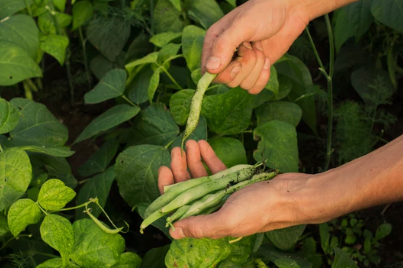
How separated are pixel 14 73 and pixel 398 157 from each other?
6.34 feet

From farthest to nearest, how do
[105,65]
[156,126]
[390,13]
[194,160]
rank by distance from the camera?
[105,65], [390,13], [156,126], [194,160]

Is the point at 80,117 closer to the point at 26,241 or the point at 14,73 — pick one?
the point at 14,73

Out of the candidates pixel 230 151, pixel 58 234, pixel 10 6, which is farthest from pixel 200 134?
pixel 10 6

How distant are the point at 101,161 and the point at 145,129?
0.30 m

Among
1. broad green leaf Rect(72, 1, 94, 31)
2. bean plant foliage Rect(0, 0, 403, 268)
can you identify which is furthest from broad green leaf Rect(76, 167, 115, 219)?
broad green leaf Rect(72, 1, 94, 31)

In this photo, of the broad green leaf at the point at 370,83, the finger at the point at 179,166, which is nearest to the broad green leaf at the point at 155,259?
the finger at the point at 179,166

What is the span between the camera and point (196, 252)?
6.36ft

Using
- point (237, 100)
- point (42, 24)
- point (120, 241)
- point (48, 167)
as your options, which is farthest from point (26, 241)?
point (42, 24)

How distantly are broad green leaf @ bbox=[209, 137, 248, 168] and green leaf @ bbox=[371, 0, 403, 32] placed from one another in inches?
43.6

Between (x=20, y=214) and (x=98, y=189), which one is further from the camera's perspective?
(x=98, y=189)

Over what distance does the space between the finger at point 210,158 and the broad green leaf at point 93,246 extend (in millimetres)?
513

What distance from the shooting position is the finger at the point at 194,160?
7.41 ft

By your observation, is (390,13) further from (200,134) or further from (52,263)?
(52,263)

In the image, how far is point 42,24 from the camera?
3.27 m
